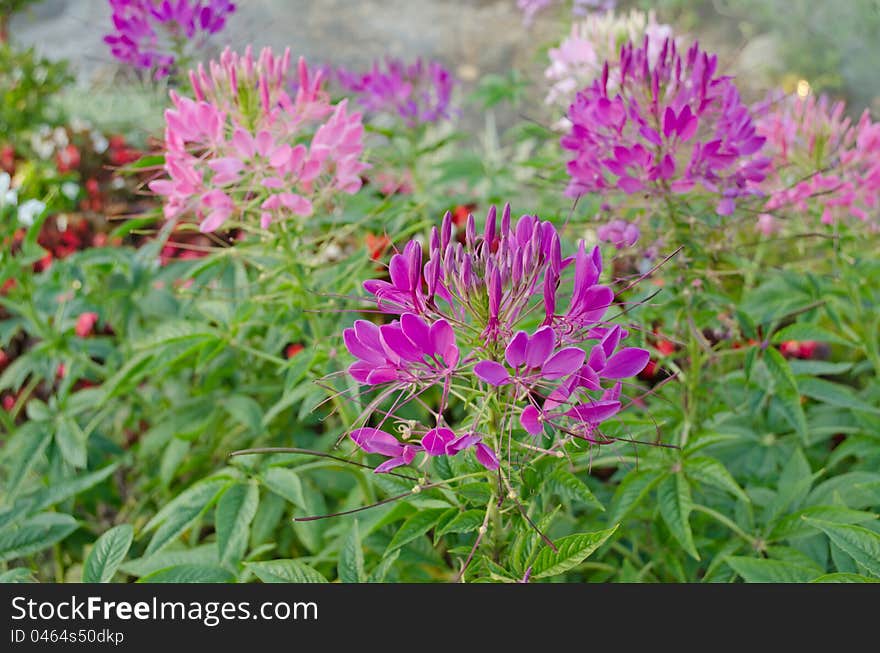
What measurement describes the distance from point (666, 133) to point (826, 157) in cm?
63

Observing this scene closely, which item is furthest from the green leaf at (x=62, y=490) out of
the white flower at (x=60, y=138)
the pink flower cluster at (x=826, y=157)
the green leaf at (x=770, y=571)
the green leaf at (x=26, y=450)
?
the white flower at (x=60, y=138)

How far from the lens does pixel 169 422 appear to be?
6.09ft

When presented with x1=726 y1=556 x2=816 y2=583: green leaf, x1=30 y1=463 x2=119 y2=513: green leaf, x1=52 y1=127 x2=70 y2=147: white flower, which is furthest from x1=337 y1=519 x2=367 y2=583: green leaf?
x1=52 y1=127 x2=70 y2=147: white flower

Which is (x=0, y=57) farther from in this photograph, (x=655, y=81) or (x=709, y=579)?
(x=709, y=579)

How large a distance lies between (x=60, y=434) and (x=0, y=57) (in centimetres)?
360

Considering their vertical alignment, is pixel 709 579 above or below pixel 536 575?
below

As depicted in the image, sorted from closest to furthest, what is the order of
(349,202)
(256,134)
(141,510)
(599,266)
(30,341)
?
(599,266) < (256,134) < (349,202) < (141,510) < (30,341)

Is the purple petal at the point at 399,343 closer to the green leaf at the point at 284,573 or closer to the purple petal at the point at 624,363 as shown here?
the purple petal at the point at 624,363

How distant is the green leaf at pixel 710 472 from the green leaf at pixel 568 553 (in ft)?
1.27

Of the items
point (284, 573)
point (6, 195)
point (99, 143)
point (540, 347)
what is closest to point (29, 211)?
point (6, 195)

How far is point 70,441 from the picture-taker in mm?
1749

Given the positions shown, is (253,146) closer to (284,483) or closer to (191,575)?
(284,483)

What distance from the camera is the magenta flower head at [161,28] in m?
1.79

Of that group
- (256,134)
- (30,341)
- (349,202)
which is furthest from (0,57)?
(256,134)
